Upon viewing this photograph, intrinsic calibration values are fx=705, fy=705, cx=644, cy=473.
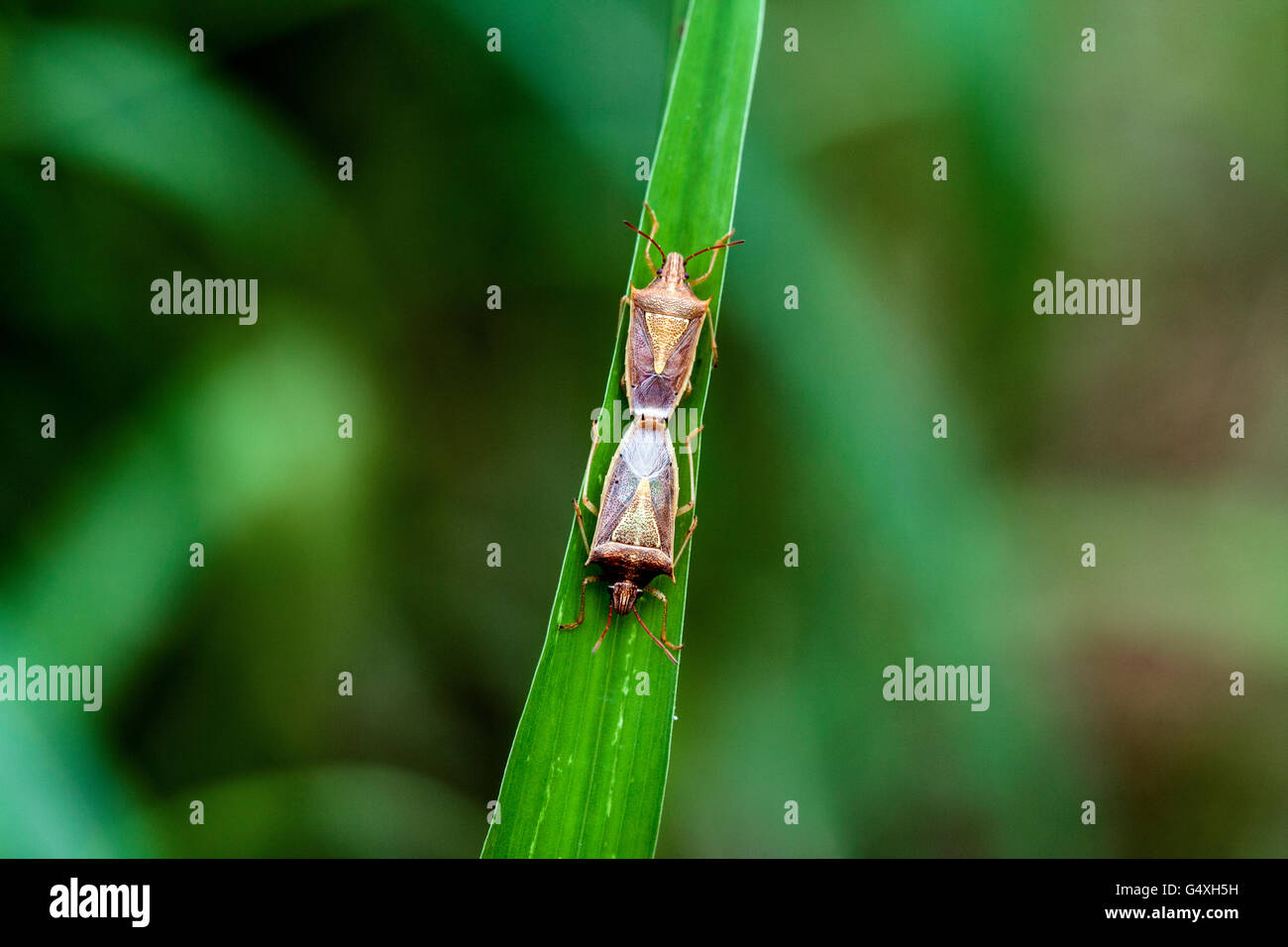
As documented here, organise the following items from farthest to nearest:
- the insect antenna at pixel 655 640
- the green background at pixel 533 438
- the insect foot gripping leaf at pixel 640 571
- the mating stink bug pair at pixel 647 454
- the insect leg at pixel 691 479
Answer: the green background at pixel 533 438 < the insect leg at pixel 691 479 < the mating stink bug pair at pixel 647 454 < the insect antenna at pixel 655 640 < the insect foot gripping leaf at pixel 640 571

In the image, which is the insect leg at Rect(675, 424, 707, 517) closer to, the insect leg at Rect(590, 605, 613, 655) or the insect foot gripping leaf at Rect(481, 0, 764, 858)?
the insect foot gripping leaf at Rect(481, 0, 764, 858)

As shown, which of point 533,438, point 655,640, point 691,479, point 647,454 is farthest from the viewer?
point 533,438

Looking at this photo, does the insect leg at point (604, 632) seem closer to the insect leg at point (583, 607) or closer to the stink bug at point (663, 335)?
the insect leg at point (583, 607)

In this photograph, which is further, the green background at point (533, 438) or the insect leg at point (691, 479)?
the green background at point (533, 438)

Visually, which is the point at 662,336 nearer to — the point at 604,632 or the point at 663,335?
the point at 663,335

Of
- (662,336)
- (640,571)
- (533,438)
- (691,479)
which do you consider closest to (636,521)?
(640,571)

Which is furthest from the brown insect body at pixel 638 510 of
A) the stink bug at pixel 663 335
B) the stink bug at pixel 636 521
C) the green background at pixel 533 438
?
the green background at pixel 533 438

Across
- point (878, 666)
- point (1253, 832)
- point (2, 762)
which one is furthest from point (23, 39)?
point (1253, 832)

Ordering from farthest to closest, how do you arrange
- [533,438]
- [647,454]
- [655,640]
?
1. [533,438]
2. [647,454]
3. [655,640]
